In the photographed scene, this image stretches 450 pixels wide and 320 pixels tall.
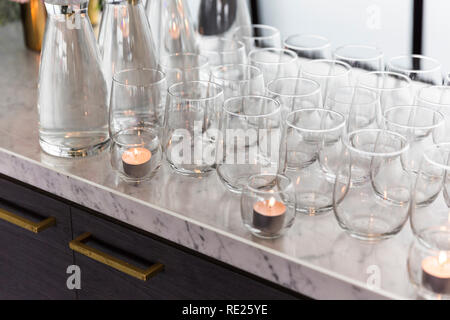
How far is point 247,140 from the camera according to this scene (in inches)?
41.9

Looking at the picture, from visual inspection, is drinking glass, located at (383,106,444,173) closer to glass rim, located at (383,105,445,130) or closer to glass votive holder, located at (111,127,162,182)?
glass rim, located at (383,105,445,130)

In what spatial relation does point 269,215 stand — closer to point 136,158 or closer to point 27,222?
point 136,158

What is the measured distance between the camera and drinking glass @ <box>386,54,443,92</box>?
128cm

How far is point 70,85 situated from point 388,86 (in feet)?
1.87

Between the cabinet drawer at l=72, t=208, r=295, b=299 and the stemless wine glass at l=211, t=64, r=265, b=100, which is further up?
the stemless wine glass at l=211, t=64, r=265, b=100

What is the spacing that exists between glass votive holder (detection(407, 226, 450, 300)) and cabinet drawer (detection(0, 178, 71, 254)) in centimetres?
64

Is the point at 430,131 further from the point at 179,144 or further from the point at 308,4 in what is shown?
the point at 308,4

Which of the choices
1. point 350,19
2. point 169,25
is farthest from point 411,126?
point 350,19

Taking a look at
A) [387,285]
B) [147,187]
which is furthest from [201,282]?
[387,285]

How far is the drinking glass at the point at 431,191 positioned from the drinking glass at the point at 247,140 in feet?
0.77

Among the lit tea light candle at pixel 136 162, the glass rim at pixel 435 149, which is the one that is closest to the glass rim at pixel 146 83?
the lit tea light candle at pixel 136 162

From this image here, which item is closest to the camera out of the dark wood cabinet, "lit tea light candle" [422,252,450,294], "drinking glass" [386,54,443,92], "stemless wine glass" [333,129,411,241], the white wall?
"lit tea light candle" [422,252,450,294]

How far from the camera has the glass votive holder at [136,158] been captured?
1.13 meters

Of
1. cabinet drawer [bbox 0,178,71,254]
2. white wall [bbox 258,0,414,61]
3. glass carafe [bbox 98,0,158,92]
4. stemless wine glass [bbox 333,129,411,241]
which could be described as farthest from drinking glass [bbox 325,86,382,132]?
white wall [bbox 258,0,414,61]
